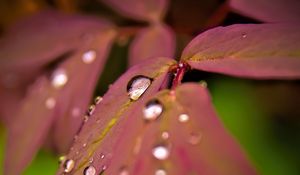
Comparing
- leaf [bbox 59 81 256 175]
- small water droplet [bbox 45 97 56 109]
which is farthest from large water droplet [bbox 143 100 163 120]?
small water droplet [bbox 45 97 56 109]

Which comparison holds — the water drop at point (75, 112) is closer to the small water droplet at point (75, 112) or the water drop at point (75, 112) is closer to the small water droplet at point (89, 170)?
the small water droplet at point (75, 112)

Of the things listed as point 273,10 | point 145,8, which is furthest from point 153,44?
point 273,10

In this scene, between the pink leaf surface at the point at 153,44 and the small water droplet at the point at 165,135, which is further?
the pink leaf surface at the point at 153,44

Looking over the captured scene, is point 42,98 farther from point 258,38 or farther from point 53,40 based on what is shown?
point 258,38

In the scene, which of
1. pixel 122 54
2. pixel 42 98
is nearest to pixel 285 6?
pixel 42 98

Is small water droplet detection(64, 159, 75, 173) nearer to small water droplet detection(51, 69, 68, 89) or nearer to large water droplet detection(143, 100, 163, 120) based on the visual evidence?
large water droplet detection(143, 100, 163, 120)

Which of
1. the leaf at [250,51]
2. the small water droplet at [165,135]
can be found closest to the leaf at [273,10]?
the leaf at [250,51]
